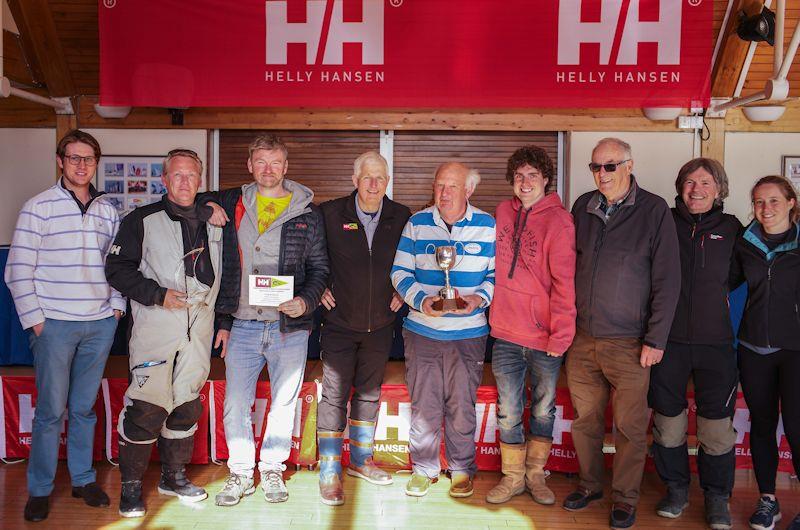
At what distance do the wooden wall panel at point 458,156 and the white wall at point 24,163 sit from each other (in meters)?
3.12

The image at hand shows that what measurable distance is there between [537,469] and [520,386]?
1.62 ft

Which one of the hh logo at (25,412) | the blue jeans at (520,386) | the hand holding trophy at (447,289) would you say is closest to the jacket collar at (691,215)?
the blue jeans at (520,386)

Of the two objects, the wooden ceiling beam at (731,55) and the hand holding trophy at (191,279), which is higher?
the wooden ceiling beam at (731,55)

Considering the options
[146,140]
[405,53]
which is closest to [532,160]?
[405,53]

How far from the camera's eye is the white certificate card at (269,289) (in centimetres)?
275

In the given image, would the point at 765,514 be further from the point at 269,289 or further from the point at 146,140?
the point at 146,140

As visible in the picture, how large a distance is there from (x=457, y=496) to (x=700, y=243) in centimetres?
179

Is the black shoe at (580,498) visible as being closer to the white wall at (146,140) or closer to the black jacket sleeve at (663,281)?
the black jacket sleeve at (663,281)

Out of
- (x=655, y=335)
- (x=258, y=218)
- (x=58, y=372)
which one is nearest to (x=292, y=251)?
(x=258, y=218)

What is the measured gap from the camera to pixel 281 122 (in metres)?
5.10

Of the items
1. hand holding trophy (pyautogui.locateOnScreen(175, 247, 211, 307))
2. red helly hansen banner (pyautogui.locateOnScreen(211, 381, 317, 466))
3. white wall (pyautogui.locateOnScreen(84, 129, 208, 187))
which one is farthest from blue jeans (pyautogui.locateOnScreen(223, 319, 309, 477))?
white wall (pyautogui.locateOnScreen(84, 129, 208, 187))

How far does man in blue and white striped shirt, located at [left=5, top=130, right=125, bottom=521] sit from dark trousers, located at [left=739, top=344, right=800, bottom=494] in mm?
3191

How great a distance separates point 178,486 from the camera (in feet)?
9.96

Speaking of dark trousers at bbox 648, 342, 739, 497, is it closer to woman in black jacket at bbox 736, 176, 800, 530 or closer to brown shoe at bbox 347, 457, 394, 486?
woman in black jacket at bbox 736, 176, 800, 530
